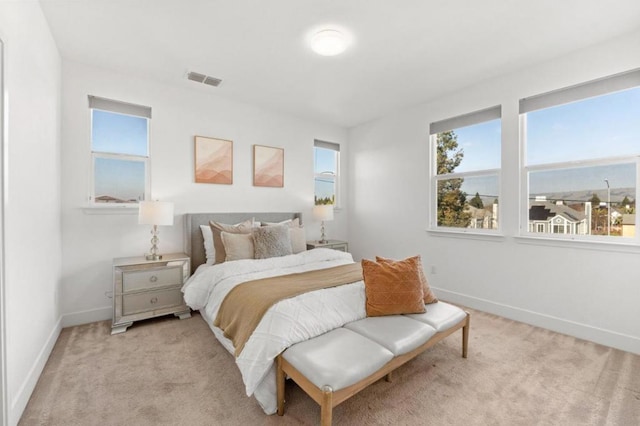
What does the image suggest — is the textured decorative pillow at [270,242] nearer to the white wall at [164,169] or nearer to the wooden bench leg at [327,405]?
the white wall at [164,169]

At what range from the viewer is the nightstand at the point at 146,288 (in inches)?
109

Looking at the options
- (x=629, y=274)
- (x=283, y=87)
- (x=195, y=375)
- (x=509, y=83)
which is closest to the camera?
(x=195, y=375)

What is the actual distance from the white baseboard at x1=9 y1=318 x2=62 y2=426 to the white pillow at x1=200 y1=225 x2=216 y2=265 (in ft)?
4.60

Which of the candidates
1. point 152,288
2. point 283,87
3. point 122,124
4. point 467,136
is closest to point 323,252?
point 152,288

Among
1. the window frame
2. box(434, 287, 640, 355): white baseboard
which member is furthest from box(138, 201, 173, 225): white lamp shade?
box(434, 287, 640, 355): white baseboard

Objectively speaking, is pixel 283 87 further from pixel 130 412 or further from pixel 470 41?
pixel 130 412

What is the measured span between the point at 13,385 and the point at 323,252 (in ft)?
8.14

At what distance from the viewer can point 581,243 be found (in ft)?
8.87

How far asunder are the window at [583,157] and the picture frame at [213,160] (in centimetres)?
350

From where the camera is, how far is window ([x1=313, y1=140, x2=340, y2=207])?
482 cm

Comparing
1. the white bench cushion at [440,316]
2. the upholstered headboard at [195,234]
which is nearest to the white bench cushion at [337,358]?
the white bench cushion at [440,316]

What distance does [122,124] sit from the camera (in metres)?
3.20

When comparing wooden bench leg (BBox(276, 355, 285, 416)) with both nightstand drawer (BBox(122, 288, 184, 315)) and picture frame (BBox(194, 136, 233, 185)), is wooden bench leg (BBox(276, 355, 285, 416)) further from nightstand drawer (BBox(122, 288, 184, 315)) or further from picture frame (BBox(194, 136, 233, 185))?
picture frame (BBox(194, 136, 233, 185))

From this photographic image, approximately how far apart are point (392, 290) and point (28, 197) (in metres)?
2.58
